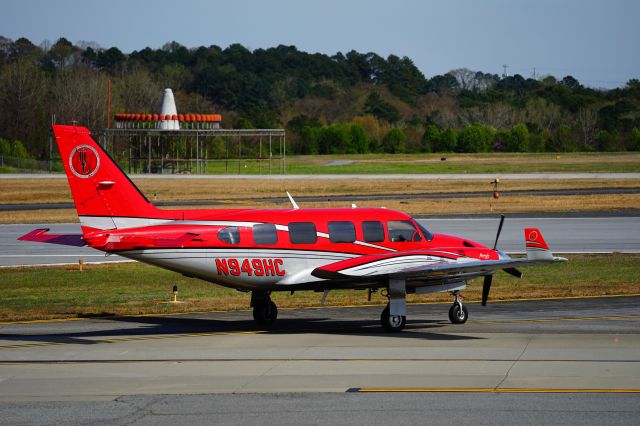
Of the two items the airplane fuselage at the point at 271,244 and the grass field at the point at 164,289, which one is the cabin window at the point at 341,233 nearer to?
the airplane fuselage at the point at 271,244

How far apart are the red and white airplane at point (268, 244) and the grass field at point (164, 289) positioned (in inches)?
169

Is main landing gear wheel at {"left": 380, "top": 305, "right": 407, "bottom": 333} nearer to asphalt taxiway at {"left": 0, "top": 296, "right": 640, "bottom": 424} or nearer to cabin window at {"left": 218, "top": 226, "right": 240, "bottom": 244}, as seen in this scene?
asphalt taxiway at {"left": 0, "top": 296, "right": 640, "bottom": 424}

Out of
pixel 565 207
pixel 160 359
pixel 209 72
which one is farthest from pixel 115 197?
pixel 209 72

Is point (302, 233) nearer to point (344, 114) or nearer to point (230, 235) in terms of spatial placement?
point (230, 235)

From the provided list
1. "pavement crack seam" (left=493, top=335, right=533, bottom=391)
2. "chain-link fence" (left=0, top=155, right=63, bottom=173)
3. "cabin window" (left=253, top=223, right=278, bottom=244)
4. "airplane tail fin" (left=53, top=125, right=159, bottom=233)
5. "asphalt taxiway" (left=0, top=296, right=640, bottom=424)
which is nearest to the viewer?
"asphalt taxiway" (left=0, top=296, right=640, bottom=424)

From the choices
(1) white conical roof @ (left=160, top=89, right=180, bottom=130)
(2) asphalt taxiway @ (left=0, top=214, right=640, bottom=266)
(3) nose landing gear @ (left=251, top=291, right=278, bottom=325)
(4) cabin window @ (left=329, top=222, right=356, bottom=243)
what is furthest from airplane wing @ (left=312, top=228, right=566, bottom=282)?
(1) white conical roof @ (left=160, top=89, right=180, bottom=130)

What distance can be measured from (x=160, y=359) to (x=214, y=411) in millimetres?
4990

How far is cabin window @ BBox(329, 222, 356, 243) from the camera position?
23.6 meters

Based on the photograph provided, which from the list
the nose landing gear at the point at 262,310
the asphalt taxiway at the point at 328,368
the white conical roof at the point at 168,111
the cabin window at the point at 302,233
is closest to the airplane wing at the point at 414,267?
the cabin window at the point at 302,233

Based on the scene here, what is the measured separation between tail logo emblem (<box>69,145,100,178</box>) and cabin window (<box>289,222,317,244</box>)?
4835 millimetres

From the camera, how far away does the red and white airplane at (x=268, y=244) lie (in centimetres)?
2234

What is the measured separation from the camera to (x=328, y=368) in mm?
18969

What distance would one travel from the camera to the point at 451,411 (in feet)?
50.0

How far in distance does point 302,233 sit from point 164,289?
32.4 feet
